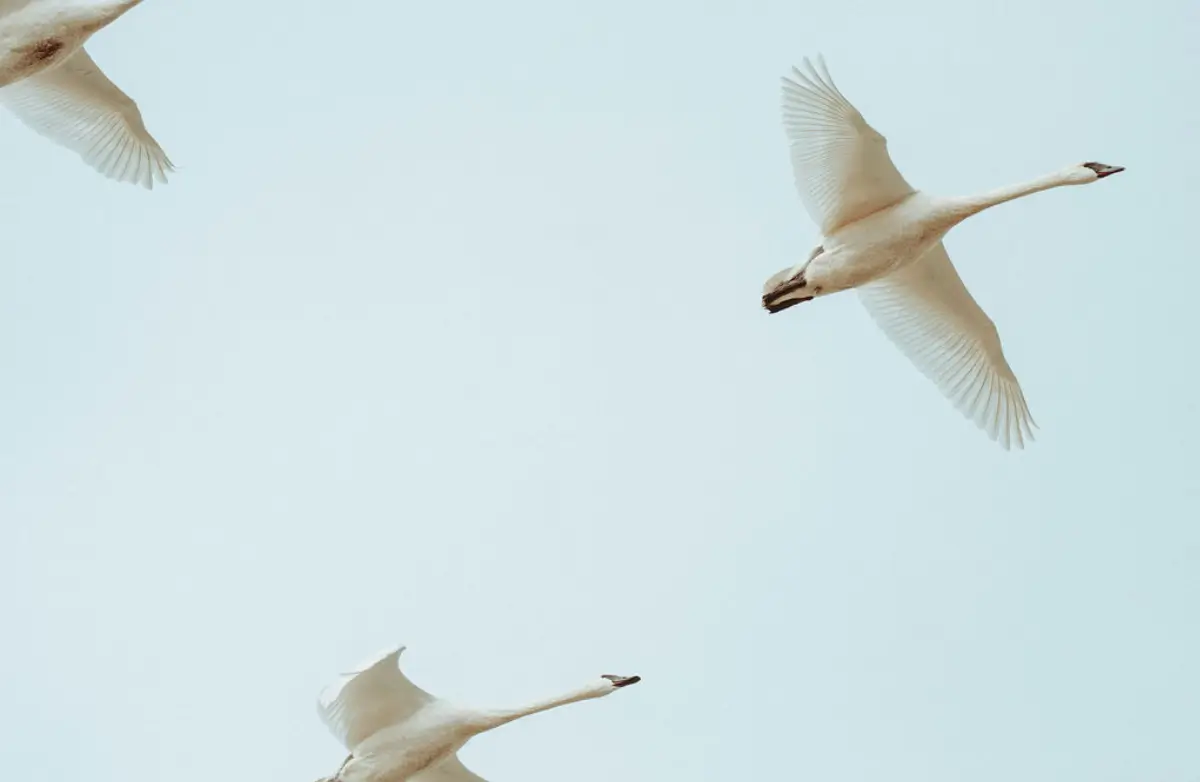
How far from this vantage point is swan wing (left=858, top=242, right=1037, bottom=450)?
2469 cm

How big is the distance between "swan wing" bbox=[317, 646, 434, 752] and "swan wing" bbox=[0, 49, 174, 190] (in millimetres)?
7529

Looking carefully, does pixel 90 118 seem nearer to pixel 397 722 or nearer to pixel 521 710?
pixel 397 722

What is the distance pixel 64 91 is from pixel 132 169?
4.01 feet

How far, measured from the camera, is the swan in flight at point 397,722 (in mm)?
21797

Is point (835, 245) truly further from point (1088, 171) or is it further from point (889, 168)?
point (1088, 171)

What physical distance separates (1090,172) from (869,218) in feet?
7.29

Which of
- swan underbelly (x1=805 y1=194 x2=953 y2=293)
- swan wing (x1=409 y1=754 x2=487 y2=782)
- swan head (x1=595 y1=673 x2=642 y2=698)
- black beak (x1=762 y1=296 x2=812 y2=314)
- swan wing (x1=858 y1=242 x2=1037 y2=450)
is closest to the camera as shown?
swan head (x1=595 y1=673 x2=642 y2=698)

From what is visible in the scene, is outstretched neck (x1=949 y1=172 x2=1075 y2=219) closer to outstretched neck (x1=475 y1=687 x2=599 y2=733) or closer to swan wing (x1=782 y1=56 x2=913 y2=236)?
swan wing (x1=782 y1=56 x2=913 y2=236)

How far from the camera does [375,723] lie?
22.1 m

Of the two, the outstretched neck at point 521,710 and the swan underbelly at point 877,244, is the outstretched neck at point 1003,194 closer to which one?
the swan underbelly at point 877,244

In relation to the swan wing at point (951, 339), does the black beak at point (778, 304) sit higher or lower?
higher

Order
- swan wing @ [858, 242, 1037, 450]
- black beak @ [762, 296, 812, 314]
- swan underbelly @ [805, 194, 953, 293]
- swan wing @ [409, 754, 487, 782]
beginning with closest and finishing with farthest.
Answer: swan wing @ [409, 754, 487, 782]
swan underbelly @ [805, 194, 953, 293]
black beak @ [762, 296, 812, 314]
swan wing @ [858, 242, 1037, 450]

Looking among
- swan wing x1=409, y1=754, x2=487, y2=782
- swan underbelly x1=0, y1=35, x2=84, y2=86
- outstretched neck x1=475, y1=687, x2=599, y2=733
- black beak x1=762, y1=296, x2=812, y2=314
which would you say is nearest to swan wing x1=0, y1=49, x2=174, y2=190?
swan underbelly x1=0, y1=35, x2=84, y2=86

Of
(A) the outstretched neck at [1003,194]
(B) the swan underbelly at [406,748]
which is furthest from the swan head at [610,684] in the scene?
(A) the outstretched neck at [1003,194]
